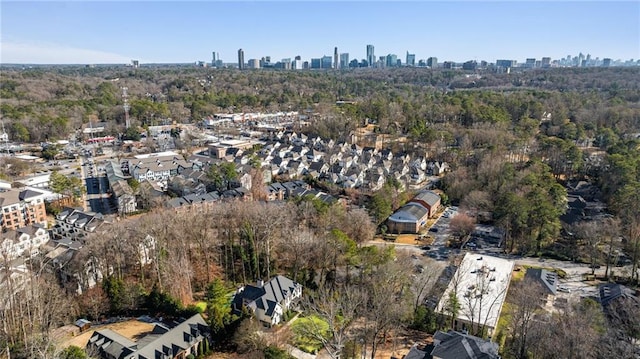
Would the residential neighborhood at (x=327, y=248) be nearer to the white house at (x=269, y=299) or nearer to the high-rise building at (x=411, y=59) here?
the white house at (x=269, y=299)

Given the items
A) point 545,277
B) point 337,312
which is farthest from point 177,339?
point 545,277

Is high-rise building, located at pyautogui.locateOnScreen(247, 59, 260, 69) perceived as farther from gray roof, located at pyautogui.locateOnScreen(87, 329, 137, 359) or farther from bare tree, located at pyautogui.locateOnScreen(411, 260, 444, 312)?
gray roof, located at pyautogui.locateOnScreen(87, 329, 137, 359)

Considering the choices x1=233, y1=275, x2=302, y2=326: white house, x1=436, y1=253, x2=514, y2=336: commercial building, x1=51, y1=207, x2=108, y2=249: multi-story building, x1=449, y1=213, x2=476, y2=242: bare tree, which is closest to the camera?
x1=436, y1=253, x2=514, y2=336: commercial building

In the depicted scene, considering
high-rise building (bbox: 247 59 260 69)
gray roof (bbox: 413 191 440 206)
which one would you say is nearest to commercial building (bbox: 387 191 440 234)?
gray roof (bbox: 413 191 440 206)

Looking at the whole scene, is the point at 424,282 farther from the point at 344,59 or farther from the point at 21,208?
the point at 344,59

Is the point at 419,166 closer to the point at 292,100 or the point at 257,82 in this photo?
the point at 292,100

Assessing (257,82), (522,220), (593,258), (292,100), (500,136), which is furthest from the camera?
(257,82)

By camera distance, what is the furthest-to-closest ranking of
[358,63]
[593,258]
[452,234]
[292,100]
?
[358,63], [292,100], [452,234], [593,258]

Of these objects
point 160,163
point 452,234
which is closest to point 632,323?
point 452,234
